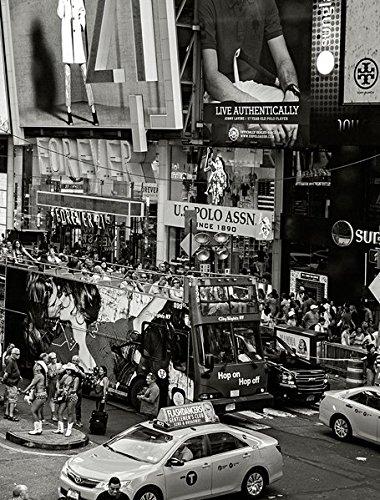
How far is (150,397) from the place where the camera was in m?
24.5

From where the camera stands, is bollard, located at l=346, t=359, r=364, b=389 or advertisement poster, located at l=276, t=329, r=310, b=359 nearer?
bollard, located at l=346, t=359, r=364, b=389

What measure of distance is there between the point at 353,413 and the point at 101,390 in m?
5.38

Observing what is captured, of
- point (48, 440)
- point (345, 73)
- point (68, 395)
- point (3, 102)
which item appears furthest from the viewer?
point (3, 102)

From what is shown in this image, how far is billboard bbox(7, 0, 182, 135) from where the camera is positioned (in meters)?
45.3

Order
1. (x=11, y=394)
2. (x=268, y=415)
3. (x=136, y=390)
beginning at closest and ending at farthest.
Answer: (x=11, y=394) < (x=136, y=390) < (x=268, y=415)

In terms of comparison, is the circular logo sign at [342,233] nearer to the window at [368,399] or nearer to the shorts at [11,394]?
the window at [368,399]

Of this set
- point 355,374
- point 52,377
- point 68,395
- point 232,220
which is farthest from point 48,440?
point 232,220

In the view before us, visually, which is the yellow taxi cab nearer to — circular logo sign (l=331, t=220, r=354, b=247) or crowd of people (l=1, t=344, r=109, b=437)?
crowd of people (l=1, t=344, r=109, b=437)

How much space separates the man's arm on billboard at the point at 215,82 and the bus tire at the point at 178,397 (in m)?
21.7

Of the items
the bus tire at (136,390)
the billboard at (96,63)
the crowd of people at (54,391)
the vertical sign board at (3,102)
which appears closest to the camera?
the crowd of people at (54,391)

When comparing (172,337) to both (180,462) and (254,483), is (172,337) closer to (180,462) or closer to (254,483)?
(254,483)

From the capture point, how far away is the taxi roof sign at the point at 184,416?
19359 millimetres

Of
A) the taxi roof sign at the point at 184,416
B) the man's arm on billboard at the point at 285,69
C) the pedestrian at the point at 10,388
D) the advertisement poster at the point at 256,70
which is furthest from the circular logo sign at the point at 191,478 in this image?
the man's arm on billboard at the point at 285,69

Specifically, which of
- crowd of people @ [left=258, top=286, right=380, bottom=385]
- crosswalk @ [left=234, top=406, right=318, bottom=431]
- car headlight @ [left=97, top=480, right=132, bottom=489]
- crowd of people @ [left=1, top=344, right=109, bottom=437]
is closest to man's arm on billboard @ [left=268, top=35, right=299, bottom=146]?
crowd of people @ [left=258, top=286, right=380, bottom=385]
